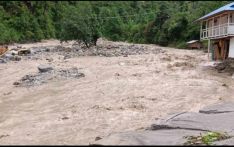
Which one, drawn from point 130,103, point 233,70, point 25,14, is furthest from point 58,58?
point 25,14

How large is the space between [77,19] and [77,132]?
3897cm

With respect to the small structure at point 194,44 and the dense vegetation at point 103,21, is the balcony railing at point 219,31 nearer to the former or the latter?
the dense vegetation at point 103,21

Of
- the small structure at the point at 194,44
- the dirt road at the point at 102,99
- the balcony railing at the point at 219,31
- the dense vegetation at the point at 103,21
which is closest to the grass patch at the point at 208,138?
the dirt road at the point at 102,99

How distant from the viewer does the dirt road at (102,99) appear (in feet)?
56.4

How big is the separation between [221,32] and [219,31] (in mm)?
454

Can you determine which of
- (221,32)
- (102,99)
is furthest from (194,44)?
(102,99)

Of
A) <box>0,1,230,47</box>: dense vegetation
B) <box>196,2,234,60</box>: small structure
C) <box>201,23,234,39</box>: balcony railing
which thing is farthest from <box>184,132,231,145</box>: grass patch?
<box>0,1,230,47</box>: dense vegetation

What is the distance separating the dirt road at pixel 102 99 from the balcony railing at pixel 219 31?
2490 mm

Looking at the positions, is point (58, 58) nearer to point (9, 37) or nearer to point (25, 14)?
point (9, 37)

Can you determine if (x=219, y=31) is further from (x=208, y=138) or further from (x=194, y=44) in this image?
(x=208, y=138)

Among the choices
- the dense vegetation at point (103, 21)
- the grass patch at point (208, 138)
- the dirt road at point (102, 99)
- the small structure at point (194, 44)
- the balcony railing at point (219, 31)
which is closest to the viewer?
the grass patch at point (208, 138)

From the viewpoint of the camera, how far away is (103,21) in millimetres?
87875

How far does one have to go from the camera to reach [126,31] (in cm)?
8494

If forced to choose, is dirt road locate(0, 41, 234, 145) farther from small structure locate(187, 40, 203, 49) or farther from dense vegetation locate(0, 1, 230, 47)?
small structure locate(187, 40, 203, 49)
